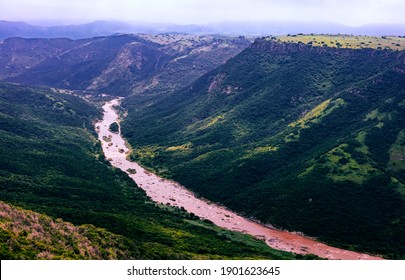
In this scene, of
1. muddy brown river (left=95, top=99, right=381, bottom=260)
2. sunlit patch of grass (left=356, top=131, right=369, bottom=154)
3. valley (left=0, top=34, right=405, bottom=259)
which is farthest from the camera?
sunlit patch of grass (left=356, top=131, right=369, bottom=154)

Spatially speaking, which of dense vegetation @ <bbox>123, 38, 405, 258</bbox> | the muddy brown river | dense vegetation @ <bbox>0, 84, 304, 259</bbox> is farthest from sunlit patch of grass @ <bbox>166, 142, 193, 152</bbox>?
dense vegetation @ <bbox>0, 84, 304, 259</bbox>

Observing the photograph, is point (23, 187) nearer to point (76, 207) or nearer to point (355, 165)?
point (76, 207)

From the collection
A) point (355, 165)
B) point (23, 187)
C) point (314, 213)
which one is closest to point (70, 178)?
point (23, 187)

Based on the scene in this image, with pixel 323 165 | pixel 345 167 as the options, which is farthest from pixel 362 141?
pixel 323 165

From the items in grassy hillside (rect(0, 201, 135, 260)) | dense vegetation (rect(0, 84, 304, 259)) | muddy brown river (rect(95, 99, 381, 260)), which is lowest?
muddy brown river (rect(95, 99, 381, 260))

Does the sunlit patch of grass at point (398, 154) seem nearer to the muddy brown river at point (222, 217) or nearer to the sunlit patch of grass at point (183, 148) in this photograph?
the muddy brown river at point (222, 217)

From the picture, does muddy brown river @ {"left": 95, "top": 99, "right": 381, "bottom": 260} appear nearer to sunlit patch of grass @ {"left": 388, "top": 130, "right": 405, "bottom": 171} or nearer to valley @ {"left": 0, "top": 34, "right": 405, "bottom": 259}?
valley @ {"left": 0, "top": 34, "right": 405, "bottom": 259}

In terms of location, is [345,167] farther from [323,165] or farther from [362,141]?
[362,141]

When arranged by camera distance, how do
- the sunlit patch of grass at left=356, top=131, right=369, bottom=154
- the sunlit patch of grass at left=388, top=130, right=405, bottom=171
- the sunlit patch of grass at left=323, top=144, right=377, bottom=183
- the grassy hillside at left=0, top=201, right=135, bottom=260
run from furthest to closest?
the sunlit patch of grass at left=356, top=131, right=369, bottom=154 < the sunlit patch of grass at left=388, top=130, right=405, bottom=171 < the sunlit patch of grass at left=323, top=144, right=377, bottom=183 < the grassy hillside at left=0, top=201, right=135, bottom=260
